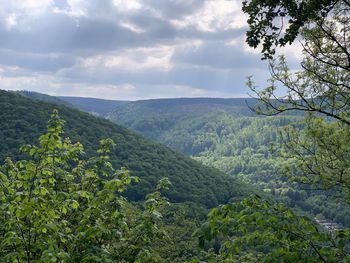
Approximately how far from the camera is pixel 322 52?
50.3 ft

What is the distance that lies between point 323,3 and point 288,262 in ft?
23.6

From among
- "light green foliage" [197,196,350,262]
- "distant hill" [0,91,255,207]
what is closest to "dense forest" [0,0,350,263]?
"light green foliage" [197,196,350,262]

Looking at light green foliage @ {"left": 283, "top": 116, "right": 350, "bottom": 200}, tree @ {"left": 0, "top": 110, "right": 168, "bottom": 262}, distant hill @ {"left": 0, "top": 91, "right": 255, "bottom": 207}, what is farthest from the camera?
distant hill @ {"left": 0, "top": 91, "right": 255, "bottom": 207}

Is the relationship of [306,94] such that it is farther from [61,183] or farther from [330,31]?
[61,183]

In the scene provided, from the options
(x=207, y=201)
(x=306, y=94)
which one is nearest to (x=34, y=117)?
(x=207, y=201)

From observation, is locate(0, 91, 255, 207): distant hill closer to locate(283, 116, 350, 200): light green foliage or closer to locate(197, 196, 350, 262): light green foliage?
locate(283, 116, 350, 200): light green foliage

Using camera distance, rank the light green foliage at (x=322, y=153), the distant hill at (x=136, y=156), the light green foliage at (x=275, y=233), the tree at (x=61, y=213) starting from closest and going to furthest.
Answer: the light green foliage at (x=275, y=233) → the tree at (x=61, y=213) → the light green foliage at (x=322, y=153) → the distant hill at (x=136, y=156)

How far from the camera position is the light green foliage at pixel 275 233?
609 cm

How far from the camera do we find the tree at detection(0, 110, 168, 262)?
7852mm

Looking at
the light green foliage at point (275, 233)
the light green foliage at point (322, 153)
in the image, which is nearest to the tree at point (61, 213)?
the light green foliage at point (275, 233)

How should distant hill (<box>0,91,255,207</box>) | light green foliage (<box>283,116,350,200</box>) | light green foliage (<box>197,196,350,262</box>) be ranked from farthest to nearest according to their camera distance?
distant hill (<box>0,91,255,207</box>) < light green foliage (<box>283,116,350,200</box>) < light green foliage (<box>197,196,350,262</box>)

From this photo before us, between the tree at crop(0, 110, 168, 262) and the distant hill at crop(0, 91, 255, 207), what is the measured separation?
127m

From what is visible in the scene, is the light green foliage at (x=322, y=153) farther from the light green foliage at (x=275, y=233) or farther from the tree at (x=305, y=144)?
the light green foliage at (x=275, y=233)

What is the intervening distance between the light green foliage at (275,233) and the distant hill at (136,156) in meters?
132
